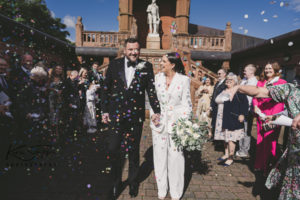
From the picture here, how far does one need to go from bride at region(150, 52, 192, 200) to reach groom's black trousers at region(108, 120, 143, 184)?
38 centimetres

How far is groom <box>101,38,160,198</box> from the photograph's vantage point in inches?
126

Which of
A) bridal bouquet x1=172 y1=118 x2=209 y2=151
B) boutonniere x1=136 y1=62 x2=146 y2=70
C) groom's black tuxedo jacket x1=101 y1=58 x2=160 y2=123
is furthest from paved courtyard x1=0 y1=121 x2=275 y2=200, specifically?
boutonniere x1=136 y1=62 x2=146 y2=70

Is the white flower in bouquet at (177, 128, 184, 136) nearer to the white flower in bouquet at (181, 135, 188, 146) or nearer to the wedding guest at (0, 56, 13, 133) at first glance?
the white flower in bouquet at (181, 135, 188, 146)

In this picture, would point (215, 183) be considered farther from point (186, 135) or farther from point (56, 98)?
point (56, 98)

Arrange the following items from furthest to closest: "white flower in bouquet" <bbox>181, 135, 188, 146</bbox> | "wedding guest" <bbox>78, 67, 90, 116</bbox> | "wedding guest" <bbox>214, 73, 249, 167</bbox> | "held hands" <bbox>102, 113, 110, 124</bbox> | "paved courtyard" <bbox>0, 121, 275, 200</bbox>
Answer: "wedding guest" <bbox>78, 67, 90, 116</bbox>, "wedding guest" <bbox>214, 73, 249, 167</bbox>, "paved courtyard" <bbox>0, 121, 275, 200</bbox>, "held hands" <bbox>102, 113, 110, 124</bbox>, "white flower in bouquet" <bbox>181, 135, 188, 146</bbox>

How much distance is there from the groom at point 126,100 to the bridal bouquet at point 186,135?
0.40 metres

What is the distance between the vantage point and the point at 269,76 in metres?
4.30

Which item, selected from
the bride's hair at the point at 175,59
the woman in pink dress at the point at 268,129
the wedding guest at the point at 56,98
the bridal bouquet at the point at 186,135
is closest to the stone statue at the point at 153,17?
the wedding guest at the point at 56,98

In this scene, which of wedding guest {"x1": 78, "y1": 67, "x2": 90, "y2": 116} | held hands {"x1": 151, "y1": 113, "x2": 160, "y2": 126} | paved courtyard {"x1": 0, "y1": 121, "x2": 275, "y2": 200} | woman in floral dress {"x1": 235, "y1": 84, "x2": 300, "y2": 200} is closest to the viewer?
woman in floral dress {"x1": 235, "y1": 84, "x2": 300, "y2": 200}

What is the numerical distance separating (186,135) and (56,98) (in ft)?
13.9

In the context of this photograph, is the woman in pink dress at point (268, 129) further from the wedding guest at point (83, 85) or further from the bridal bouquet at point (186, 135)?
the wedding guest at point (83, 85)

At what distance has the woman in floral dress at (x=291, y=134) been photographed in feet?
7.73

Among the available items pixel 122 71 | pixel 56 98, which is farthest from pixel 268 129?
pixel 56 98

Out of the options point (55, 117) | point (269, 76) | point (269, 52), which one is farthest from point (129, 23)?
point (269, 76)
